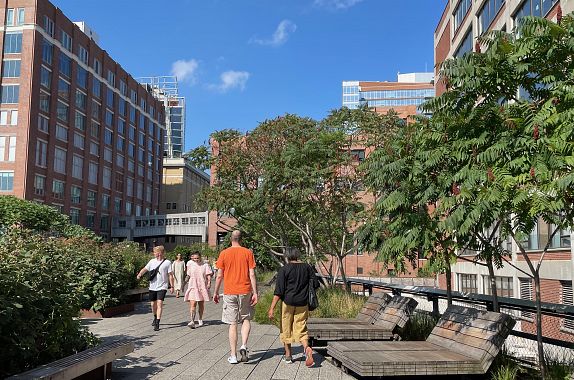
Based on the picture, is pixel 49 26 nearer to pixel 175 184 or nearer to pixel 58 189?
pixel 58 189

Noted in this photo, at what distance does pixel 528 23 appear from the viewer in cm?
662

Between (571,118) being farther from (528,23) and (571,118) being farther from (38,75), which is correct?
(38,75)

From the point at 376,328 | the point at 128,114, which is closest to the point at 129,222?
the point at 128,114

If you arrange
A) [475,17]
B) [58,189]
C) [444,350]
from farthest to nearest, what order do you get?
1. [58,189]
2. [475,17]
3. [444,350]

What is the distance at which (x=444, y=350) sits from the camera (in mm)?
6961

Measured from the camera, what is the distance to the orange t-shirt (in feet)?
27.2

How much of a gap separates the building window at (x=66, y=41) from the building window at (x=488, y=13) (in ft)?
172

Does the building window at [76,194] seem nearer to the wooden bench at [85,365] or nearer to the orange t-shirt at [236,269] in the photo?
the orange t-shirt at [236,269]

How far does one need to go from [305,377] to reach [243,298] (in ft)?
5.37

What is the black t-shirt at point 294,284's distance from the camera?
7.88 m

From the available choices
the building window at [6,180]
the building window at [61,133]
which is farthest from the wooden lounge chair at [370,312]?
Result: the building window at [61,133]

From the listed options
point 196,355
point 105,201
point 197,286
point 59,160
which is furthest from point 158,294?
point 105,201

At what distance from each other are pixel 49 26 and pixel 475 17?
166 feet

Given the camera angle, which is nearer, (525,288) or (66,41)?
(525,288)
